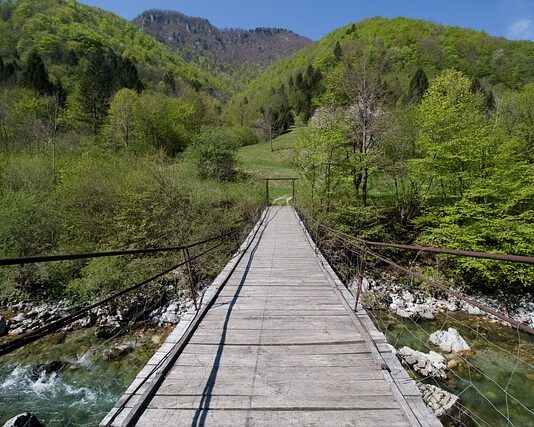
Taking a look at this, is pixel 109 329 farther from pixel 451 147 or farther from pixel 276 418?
pixel 451 147

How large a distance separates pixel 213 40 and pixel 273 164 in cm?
18082

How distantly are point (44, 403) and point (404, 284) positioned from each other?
1287cm

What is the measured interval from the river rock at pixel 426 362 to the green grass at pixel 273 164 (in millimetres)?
15077

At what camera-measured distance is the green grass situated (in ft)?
84.8

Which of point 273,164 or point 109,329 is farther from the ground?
point 273,164

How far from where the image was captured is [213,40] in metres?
182

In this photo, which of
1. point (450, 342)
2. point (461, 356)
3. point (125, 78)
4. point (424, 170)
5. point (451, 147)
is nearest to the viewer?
point (461, 356)

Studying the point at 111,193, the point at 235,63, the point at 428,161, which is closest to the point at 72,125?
the point at 111,193

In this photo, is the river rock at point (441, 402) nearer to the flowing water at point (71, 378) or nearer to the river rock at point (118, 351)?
the flowing water at point (71, 378)

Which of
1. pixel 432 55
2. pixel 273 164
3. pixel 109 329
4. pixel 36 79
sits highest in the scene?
pixel 432 55

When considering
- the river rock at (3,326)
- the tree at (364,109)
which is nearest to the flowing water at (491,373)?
the tree at (364,109)

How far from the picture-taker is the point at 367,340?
3246mm

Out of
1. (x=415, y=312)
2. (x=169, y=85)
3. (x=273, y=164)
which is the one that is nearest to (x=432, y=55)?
(x=273, y=164)

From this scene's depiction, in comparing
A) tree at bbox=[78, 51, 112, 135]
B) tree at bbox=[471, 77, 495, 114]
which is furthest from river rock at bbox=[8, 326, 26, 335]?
tree at bbox=[471, 77, 495, 114]
